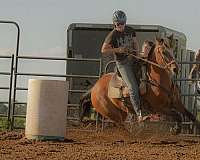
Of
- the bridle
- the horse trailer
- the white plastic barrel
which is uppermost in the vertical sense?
the horse trailer

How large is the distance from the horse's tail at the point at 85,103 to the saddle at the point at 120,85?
57.2 inches

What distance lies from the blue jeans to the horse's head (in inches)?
23.3

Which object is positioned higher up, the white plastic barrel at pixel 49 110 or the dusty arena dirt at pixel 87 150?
the white plastic barrel at pixel 49 110

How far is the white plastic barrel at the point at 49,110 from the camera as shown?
10898 millimetres

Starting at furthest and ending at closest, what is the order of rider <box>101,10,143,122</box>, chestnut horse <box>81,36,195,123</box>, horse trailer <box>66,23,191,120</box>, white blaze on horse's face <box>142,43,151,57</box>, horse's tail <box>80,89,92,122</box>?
horse trailer <box>66,23,191,120</box>, horse's tail <box>80,89,92,122</box>, white blaze on horse's face <box>142,43,151,57</box>, chestnut horse <box>81,36,195,123</box>, rider <box>101,10,143,122</box>

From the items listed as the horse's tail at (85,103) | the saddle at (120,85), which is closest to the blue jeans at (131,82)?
the saddle at (120,85)

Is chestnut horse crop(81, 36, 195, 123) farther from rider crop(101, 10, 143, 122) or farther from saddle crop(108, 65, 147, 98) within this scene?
rider crop(101, 10, 143, 122)

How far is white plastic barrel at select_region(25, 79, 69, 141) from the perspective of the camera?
35.8 ft

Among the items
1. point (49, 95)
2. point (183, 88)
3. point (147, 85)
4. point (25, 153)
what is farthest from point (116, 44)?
point (183, 88)

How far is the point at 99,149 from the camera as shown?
9297mm

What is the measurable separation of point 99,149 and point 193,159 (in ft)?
5.45

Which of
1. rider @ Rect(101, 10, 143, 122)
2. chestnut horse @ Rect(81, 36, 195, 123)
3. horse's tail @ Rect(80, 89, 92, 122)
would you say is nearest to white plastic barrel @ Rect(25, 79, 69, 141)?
rider @ Rect(101, 10, 143, 122)

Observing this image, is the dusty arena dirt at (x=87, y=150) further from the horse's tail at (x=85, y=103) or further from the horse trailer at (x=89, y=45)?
the horse trailer at (x=89, y=45)

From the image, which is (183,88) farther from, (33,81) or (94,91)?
(33,81)
